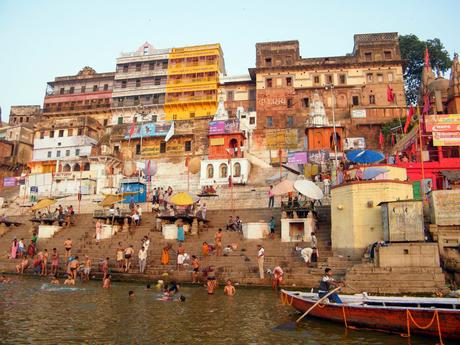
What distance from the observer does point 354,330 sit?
381 inches

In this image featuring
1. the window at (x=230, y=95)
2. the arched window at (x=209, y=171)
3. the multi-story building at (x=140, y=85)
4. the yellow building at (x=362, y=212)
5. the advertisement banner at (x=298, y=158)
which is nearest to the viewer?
the yellow building at (x=362, y=212)

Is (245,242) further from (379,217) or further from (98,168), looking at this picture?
(98,168)

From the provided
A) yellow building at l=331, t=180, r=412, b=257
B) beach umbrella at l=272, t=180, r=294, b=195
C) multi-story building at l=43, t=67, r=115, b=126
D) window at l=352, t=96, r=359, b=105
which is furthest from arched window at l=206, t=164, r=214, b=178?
multi-story building at l=43, t=67, r=115, b=126


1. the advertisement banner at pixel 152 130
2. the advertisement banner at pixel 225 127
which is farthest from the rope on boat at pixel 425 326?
the advertisement banner at pixel 152 130

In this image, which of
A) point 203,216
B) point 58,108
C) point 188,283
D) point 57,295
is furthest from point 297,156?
point 58,108

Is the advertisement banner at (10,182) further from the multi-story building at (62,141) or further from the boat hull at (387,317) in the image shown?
the boat hull at (387,317)

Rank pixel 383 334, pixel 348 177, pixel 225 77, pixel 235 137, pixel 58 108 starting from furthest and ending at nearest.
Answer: pixel 58 108 → pixel 225 77 → pixel 235 137 → pixel 348 177 → pixel 383 334

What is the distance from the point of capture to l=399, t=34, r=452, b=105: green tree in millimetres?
55156

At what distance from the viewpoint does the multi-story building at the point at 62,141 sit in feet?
163

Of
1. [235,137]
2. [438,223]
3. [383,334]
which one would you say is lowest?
[383,334]

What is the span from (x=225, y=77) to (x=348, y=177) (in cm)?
3776

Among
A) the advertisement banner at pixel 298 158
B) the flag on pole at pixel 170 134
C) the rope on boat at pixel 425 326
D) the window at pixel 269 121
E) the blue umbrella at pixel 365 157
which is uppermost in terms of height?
the window at pixel 269 121

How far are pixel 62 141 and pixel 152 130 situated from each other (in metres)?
12.3

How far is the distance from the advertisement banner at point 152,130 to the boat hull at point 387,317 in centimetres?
3869
